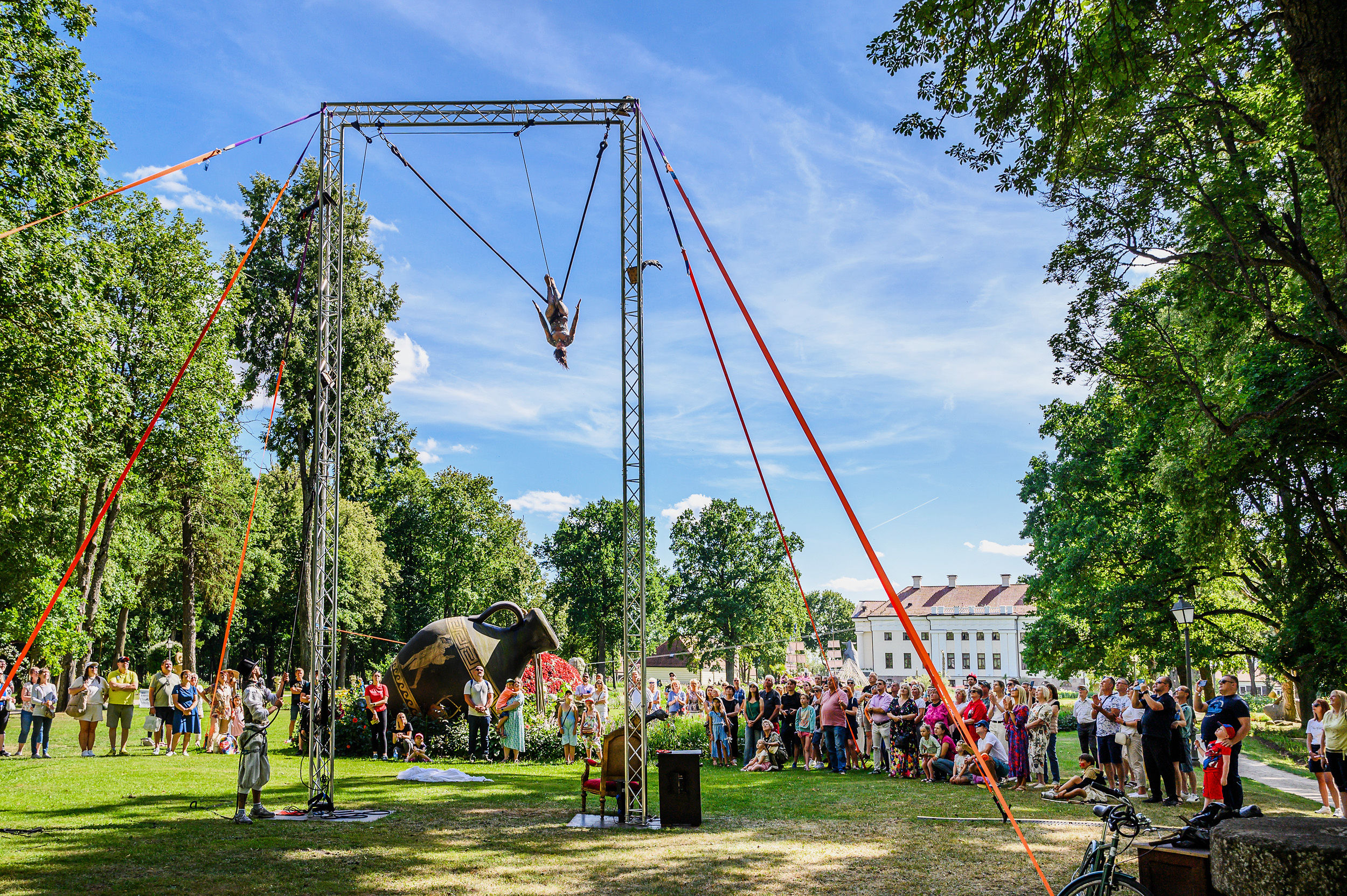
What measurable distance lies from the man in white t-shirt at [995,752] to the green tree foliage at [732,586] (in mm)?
41346

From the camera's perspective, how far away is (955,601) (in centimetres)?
10375

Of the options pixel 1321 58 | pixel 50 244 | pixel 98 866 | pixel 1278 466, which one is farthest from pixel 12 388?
pixel 1278 466

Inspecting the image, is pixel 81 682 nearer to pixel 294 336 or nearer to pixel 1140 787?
pixel 294 336

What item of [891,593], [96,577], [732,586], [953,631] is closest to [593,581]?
[732,586]

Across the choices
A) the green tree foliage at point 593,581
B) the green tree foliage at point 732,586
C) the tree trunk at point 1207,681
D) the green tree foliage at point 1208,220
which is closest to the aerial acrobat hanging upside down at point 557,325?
the green tree foliage at point 1208,220

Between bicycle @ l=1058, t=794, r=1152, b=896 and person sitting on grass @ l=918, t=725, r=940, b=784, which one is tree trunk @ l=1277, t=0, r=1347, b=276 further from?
person sitting on grass @ l=918, t=725, r=940, b=784

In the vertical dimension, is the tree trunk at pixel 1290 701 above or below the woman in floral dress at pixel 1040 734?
below

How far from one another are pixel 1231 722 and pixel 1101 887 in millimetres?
5547

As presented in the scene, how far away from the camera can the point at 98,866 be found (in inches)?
316

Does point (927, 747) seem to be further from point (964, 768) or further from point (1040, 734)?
point (1040, 734)

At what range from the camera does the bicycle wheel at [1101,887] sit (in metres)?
→ 5.54

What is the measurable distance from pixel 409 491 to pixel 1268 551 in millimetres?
42316

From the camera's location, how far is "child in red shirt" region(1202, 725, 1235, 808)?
30.6 feet

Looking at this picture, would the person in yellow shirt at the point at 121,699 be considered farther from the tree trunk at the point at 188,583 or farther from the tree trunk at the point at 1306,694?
the tree trunk at the point at 1306,694
